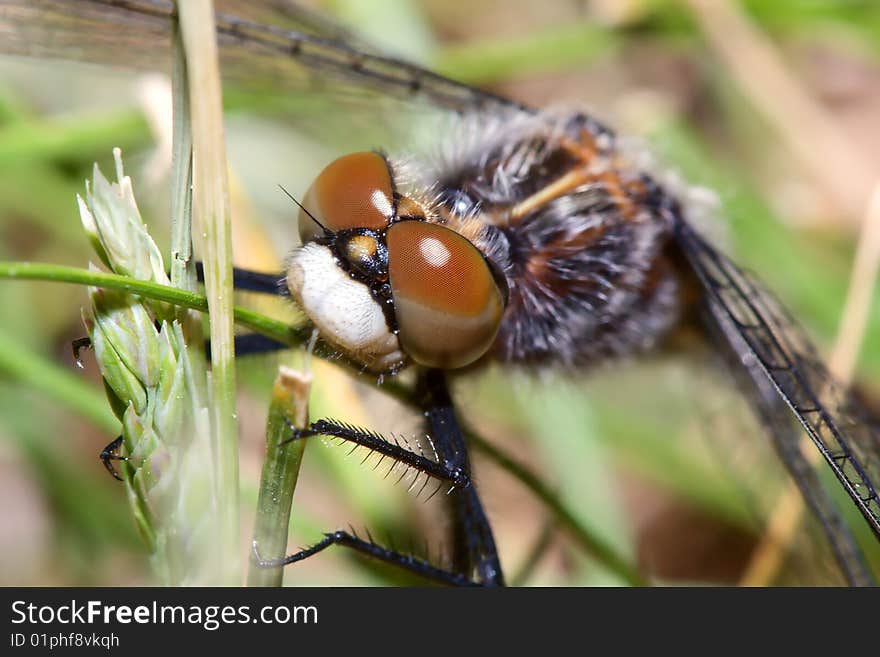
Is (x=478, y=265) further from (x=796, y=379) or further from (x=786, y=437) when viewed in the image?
(x=786, y=437)

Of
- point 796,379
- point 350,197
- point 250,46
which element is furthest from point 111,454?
point 796,379

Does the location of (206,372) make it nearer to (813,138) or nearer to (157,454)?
(157,454)

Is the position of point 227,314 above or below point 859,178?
below

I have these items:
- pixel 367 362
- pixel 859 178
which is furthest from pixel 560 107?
pixel 859 178

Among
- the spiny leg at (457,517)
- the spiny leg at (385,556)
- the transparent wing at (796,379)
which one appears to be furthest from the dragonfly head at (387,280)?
the transparent wing at (796,379)

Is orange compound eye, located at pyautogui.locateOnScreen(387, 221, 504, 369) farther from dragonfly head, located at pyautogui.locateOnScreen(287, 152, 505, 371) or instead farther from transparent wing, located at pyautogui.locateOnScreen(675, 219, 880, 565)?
transparent wing, located at pyautogui.locateOnScreen(675, 219, 880, 565)

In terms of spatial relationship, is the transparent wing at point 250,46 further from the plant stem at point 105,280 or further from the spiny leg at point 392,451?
the spiny leg at point 392,451

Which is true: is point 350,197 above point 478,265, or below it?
above
